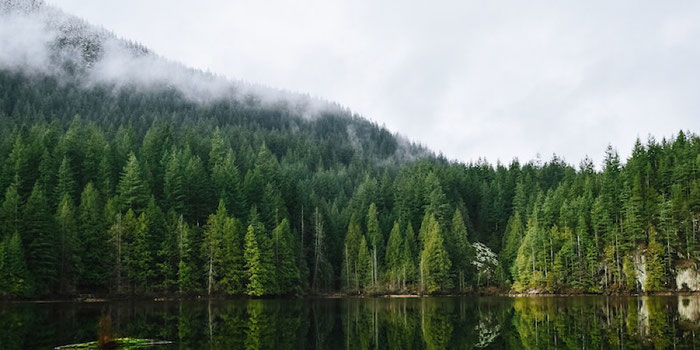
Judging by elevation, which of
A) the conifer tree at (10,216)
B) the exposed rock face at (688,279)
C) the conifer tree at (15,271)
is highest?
the conifer tree at (10,216)

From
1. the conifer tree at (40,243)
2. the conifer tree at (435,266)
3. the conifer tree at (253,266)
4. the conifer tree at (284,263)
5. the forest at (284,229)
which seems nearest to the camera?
the conifer tree at (40,243)

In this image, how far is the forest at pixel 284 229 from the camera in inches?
3100

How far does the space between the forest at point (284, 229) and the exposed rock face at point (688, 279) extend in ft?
2.51

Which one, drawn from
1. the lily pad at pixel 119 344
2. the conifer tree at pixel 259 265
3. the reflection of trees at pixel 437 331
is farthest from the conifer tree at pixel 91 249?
the lily pad at pixel 119 344

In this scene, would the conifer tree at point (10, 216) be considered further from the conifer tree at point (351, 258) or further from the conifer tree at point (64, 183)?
the conifer tree at point (351, 258)

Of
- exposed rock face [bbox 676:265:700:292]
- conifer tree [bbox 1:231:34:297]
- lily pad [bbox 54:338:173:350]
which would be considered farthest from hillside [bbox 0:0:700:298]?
lily pad [bbox 54:338:173:350]

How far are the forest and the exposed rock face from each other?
0.76 meters

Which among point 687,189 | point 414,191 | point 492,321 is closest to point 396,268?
point 414,191

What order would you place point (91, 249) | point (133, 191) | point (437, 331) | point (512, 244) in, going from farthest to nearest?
point (512, 244), point (133, 191), point (91, 249), point (437, 331)

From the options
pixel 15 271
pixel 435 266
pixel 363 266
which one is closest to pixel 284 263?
pixel 363 266

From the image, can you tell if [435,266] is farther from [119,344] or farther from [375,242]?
[119,344]

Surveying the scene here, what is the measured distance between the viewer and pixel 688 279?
9356cm

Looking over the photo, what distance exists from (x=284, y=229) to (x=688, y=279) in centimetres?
6581

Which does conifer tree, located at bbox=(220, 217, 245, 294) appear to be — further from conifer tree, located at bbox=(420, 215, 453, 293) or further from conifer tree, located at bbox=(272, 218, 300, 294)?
conifer tree, located at bbox=(420, 215, 453, 293)
